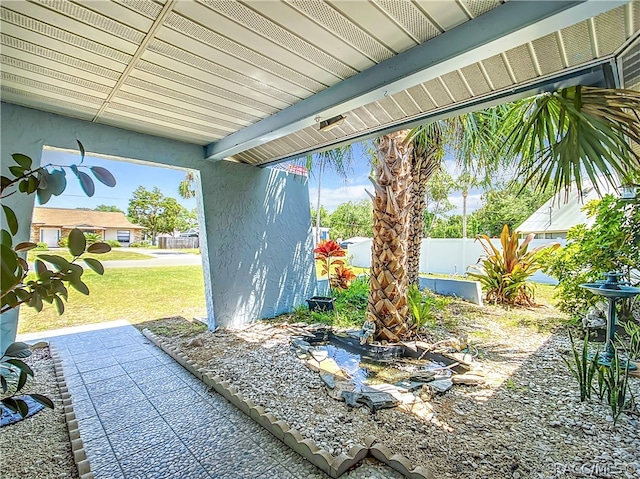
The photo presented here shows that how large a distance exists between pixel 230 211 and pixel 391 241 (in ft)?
9.44

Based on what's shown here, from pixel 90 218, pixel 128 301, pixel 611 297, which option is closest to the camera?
pixel 611 297

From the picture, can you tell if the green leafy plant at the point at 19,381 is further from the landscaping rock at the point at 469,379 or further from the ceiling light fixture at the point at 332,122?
the landscaping rock at the point at 469,379

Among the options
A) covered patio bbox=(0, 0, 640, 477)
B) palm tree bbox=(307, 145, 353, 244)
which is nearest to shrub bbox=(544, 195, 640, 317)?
covered patio bbox=(0, 0, 640, 477)

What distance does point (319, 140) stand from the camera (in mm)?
4387

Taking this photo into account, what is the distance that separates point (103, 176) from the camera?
177cm

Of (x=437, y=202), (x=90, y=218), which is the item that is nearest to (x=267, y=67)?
(x=90, y=218)

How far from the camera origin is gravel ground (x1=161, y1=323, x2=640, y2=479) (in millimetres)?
2248

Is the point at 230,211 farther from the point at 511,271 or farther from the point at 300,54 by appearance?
the point at 511,271

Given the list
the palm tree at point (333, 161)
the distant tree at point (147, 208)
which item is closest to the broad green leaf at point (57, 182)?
the palm tree at point (333, 161)

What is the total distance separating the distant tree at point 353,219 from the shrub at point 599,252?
24.7 m

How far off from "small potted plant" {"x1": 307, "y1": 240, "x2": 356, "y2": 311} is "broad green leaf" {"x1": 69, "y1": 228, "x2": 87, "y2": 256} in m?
5.24

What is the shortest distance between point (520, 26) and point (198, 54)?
2.29 meters

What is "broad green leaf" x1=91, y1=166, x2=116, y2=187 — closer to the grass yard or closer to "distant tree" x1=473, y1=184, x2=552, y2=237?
the grass yard

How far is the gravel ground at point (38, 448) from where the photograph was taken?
2.13 m
